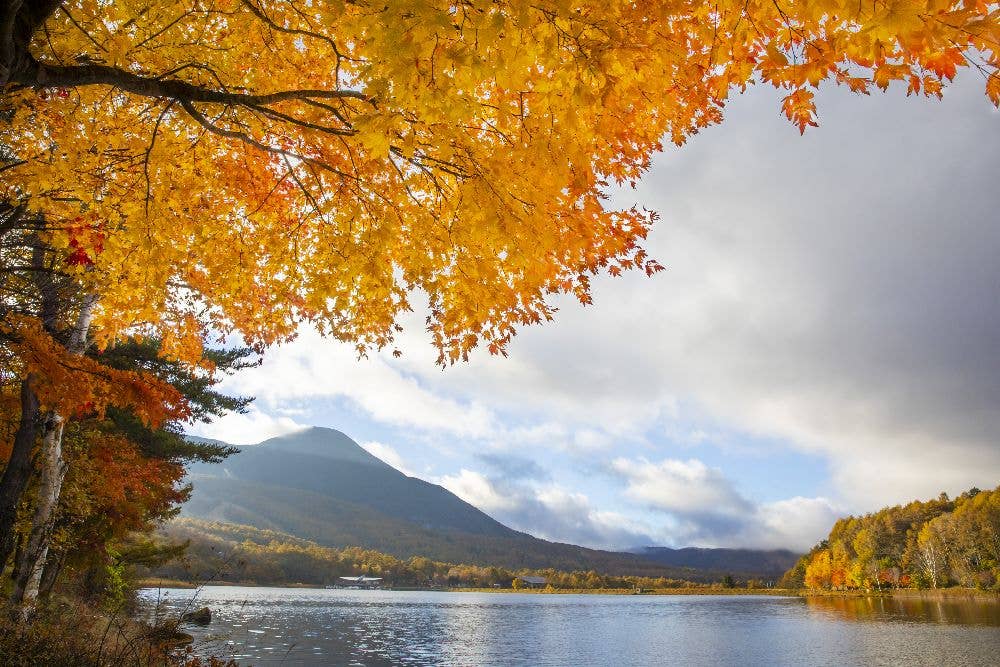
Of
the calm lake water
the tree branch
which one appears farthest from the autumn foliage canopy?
the calm lake water

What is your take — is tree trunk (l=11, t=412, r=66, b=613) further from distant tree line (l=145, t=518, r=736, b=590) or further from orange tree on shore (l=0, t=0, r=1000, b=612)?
distant tree line (l=145, t=518, r=736, b=590)

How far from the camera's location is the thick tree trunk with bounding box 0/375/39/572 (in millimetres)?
9094

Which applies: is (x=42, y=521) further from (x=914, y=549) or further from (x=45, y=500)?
(x=914, y=549)

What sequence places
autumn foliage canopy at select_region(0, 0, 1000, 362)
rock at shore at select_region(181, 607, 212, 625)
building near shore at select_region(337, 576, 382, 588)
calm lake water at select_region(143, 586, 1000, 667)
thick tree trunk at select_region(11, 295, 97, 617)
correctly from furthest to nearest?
building near shore at select_region(337, 576, 382, 588), calm lake water at select_region(143, 586, 1000, 667), thick tree trunk at select_region(11, 295, 97, 617), rock at shore at select_region(181, 607, 212, 625), autumn foliage canopy at select_region(0, 0, 1000, 362)

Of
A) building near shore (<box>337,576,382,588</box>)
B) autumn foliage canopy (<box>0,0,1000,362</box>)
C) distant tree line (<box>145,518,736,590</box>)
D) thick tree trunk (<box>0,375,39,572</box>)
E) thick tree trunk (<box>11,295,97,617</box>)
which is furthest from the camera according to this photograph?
building near shore (<box>337,576,382,588</box>)

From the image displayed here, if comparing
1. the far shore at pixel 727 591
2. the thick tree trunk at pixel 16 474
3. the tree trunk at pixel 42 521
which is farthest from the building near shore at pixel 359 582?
the thick tree trunk at pixel 16 474

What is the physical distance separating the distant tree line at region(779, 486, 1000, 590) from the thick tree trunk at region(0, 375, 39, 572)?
91.3m

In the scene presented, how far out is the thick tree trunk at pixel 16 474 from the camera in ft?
29.8

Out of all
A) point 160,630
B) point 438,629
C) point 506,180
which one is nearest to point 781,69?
point 506,180

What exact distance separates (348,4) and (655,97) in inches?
86.3

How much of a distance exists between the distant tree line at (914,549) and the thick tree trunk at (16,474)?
300 feet

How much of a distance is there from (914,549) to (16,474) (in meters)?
110

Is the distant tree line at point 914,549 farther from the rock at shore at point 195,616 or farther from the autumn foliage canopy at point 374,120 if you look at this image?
the autumn foliage canopy at point 374,120

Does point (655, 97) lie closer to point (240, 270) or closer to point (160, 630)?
point (240, 270)
